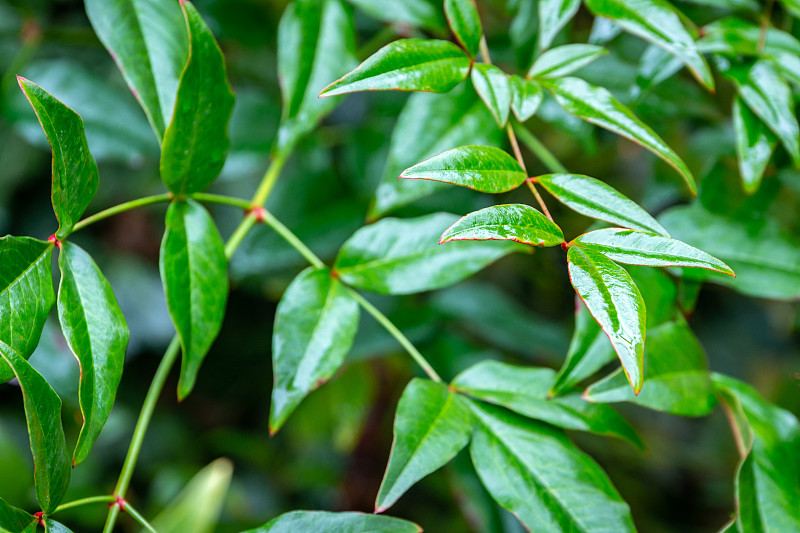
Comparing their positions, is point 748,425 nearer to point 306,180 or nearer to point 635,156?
point 306,180

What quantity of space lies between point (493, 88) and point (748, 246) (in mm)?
285

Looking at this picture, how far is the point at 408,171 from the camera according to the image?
12.4 inches

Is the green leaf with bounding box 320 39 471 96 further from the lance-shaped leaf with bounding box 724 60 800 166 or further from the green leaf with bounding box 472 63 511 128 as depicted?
the lance-shaped leaf with bounding box 724 60 800 166

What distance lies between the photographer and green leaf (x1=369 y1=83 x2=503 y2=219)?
49 cm

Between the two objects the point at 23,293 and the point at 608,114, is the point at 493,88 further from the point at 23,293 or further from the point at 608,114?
the point at 23,293

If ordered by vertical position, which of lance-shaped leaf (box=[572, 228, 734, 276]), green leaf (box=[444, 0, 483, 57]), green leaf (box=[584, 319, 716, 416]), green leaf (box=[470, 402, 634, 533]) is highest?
green leaf (box=[444, 0, 483, 57])

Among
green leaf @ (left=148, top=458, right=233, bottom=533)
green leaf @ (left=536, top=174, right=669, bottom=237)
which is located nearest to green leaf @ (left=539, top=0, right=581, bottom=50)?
green leaf @ (left=536, top=174, right=669, bottom=237)

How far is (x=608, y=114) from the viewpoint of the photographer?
0.39 m

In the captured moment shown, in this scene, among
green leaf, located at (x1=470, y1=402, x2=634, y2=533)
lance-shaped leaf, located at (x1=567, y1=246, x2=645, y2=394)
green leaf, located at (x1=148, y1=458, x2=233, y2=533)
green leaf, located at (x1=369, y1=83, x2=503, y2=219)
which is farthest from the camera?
green leaf, located at (x1=148, y1=458, x2=233, y2=533)

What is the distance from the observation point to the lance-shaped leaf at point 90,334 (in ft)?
1.13

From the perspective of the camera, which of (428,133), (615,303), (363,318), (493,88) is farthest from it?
(363,318)

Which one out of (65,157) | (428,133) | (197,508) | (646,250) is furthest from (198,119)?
(197,508)

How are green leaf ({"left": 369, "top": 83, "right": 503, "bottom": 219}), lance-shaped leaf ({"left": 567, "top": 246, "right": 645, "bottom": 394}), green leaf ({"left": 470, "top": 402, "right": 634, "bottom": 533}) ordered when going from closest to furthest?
lance-shaped leaf ({"left": 567, "top": 246, "right": 645, "bottom": 394}) → green leaf ({"left": 470, "top": 402, "right": 634, "bottom": 533}) → green leaf ({"left": 369, "top": 83, "right": 503, "bottom": 219})

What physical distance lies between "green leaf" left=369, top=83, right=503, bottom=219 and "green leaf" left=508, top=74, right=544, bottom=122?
0.25 feet
